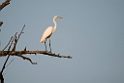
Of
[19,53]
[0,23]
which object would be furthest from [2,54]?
[19,53]

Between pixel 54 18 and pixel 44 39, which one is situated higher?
pixel 54 18

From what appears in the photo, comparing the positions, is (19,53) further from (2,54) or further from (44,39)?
(44,39)

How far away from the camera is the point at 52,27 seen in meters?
14.0

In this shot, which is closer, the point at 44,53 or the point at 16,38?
the point at 16,38

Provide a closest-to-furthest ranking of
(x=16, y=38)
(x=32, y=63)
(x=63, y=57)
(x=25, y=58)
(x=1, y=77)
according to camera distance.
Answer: (x=1, y=77)
(x=16, y=38)
(x=25, y=58)
(x=32, y=63)
(x=63, y=57)

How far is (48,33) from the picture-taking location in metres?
13.5

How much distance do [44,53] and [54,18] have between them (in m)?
9.86

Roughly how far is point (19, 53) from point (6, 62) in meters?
1.45

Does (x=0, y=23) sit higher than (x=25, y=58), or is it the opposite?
(x=0, y=23)

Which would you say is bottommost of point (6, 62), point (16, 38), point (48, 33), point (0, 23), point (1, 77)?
point (1, 77)

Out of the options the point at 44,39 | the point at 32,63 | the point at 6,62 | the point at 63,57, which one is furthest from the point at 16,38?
the point at 44,39

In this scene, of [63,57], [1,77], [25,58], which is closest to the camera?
[1,77]

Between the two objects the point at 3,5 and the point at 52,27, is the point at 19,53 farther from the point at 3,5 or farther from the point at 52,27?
the point at 52,27

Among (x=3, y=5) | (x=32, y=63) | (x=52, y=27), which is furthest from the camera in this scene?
(x=52, y=27)
